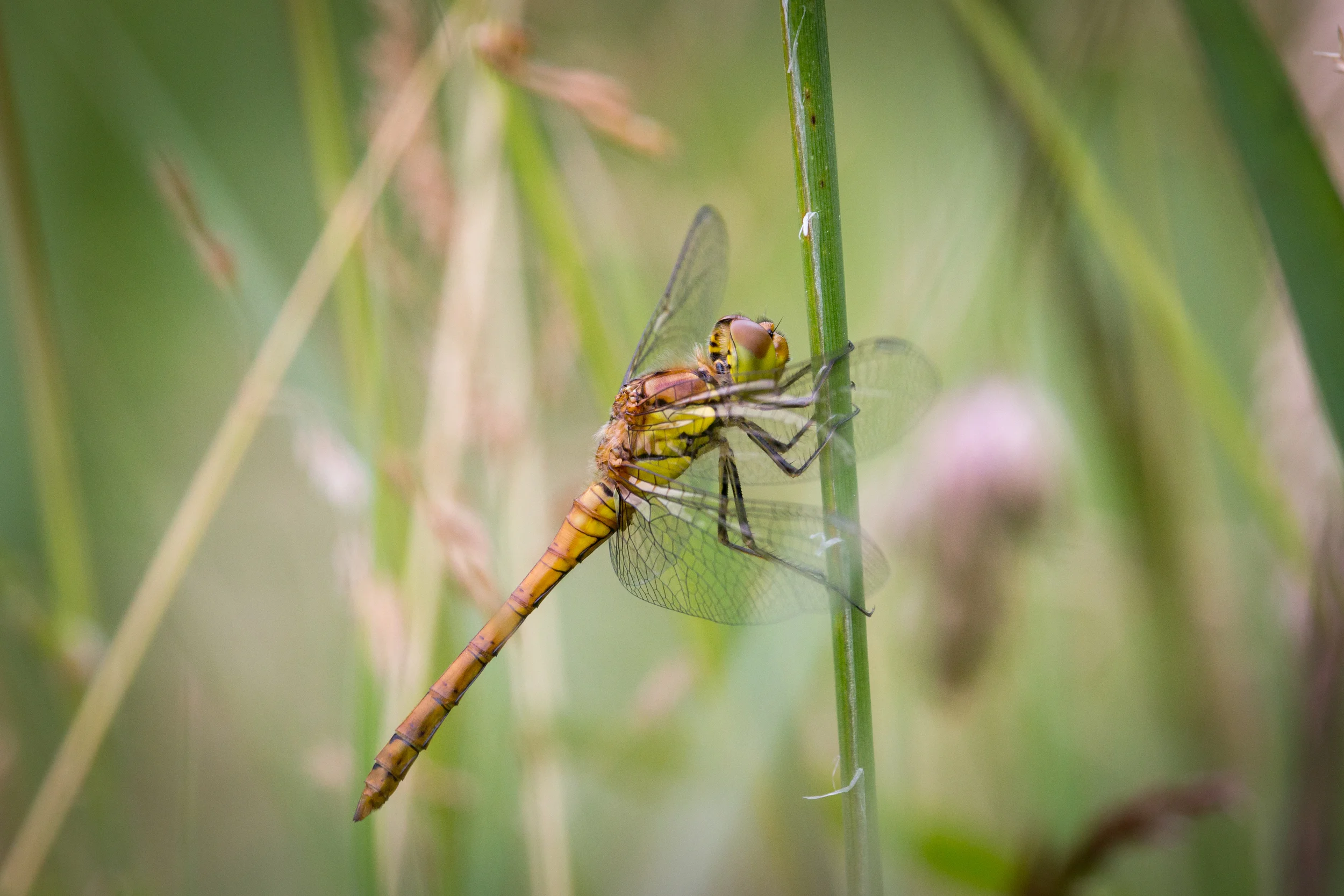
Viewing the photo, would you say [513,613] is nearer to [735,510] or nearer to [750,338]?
[735,510]

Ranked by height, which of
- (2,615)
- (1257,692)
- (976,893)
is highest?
(2,615)

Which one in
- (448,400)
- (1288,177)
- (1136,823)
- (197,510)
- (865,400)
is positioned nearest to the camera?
(1288,177)

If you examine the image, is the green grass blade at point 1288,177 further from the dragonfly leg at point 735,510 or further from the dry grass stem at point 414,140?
the dry grass stem at point 414,140

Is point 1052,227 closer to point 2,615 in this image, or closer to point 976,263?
point 976,263

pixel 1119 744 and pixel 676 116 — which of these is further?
pixel 676 116

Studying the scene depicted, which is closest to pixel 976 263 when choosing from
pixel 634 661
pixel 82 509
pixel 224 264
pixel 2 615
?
pixel 224 264

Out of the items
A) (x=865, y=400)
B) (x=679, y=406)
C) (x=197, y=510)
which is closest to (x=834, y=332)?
(x=865, y=400)
